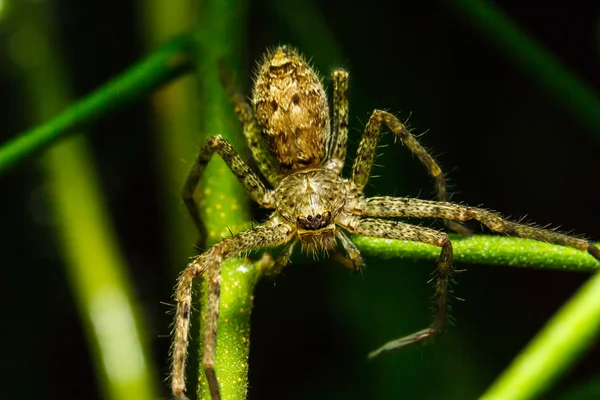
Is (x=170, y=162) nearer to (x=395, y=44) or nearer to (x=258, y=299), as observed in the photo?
(x=258, y=299)

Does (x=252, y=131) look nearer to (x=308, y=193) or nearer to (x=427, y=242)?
(x=308, y=193)

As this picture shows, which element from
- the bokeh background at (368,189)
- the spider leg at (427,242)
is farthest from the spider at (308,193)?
the bokeh background at (368,189)

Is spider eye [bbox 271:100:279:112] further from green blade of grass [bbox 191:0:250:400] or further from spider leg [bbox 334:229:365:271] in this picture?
spider leg [bbox 334:229:365:271]

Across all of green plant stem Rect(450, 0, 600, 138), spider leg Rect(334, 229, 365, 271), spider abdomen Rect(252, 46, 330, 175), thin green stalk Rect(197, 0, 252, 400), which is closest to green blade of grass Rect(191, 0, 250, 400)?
thin green stalk Rect(197, 0, 252, 400)

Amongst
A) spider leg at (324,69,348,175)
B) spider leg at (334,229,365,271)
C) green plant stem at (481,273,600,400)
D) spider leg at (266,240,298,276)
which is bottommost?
green plant stem at (481,273,600,400)

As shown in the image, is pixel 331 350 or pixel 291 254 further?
pixel 331 350

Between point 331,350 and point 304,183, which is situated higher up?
point 304,183

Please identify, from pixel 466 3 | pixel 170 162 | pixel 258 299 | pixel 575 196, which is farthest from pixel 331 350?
pixel 466 3

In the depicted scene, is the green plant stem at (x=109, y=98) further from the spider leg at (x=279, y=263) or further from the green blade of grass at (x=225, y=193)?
the spider leg at (x=279, y=263)
